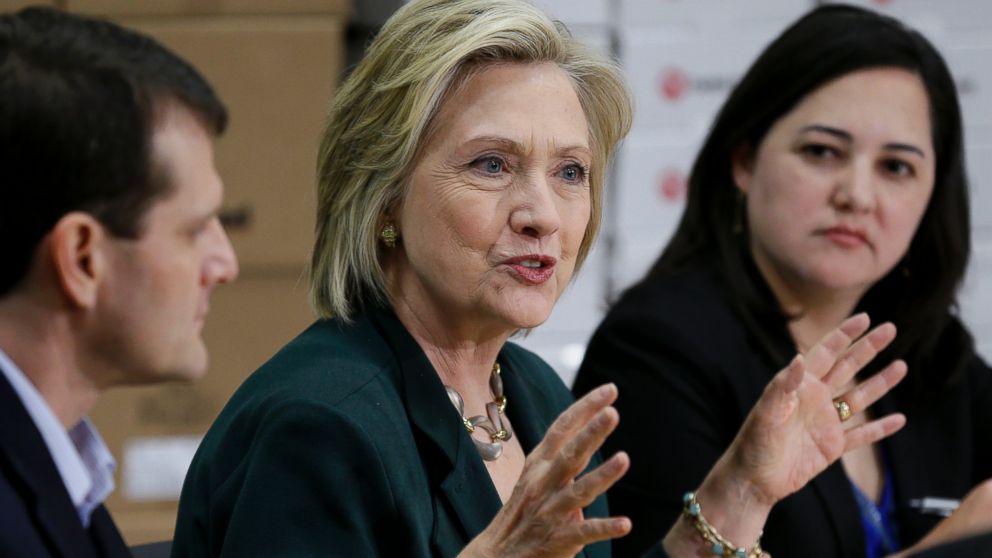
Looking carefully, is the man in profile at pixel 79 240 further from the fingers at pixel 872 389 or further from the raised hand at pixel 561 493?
the fingers at pixel 872 389

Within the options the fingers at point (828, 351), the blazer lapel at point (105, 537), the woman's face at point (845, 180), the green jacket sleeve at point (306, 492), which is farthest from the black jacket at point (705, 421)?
the blazer lapel at point (105, 537)

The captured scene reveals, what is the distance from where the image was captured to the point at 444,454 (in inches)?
66.3

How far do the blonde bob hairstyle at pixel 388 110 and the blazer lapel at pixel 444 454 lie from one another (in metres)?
0.12

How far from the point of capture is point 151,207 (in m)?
1.24

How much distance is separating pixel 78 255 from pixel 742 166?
63.3 inches

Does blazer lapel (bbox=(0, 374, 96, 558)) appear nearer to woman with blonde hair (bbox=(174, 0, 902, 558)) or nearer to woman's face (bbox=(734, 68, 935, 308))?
woman with blonde hair (bbox=(174, 0, 902, 558))

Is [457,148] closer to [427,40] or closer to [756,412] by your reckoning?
[427,40]

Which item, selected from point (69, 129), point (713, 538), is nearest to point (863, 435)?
point (713, 538)

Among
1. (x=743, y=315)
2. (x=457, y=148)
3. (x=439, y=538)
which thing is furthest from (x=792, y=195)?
(x=439, y=538)

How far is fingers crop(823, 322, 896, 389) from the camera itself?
6.41 feet

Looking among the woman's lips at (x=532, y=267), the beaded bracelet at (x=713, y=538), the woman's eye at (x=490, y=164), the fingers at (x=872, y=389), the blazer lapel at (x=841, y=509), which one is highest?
the woman's eye at (x=490, y=164)

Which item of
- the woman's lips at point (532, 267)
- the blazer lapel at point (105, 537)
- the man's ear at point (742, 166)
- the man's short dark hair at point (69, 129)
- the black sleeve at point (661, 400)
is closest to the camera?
the man's short dark hair at point (69, 129)

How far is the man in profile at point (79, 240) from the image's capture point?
118 cm

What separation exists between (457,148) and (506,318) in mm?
218
